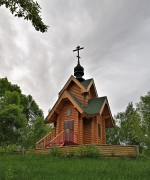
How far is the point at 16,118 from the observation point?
41.4 m

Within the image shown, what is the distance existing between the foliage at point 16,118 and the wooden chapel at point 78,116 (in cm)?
1140

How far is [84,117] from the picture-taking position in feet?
94.6

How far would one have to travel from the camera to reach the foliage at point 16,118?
137 feet

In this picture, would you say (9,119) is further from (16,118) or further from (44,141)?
(44,141)

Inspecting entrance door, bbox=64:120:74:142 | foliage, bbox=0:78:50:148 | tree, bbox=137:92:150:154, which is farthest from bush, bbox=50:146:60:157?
tree, bbox=137:92:150:154

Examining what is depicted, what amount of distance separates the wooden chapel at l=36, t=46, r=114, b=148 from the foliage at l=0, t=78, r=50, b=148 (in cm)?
1140

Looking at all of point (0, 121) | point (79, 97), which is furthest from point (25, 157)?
point (0, 121)

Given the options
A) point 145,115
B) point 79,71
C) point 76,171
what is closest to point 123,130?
point 145,115

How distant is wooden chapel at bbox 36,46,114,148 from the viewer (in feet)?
92.6

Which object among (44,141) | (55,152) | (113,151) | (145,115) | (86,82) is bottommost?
(55,152)

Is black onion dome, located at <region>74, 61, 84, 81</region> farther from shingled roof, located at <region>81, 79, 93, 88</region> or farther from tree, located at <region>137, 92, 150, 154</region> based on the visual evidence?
tree, located at <region>137, 92, 150, 154</region>

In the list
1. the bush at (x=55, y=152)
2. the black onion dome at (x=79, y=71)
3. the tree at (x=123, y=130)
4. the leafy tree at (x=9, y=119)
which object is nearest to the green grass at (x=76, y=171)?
the bush at (x=55, y=152)

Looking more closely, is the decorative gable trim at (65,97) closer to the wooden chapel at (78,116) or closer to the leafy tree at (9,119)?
the wooden chapel at (78,116)

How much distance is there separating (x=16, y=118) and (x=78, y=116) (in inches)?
589
